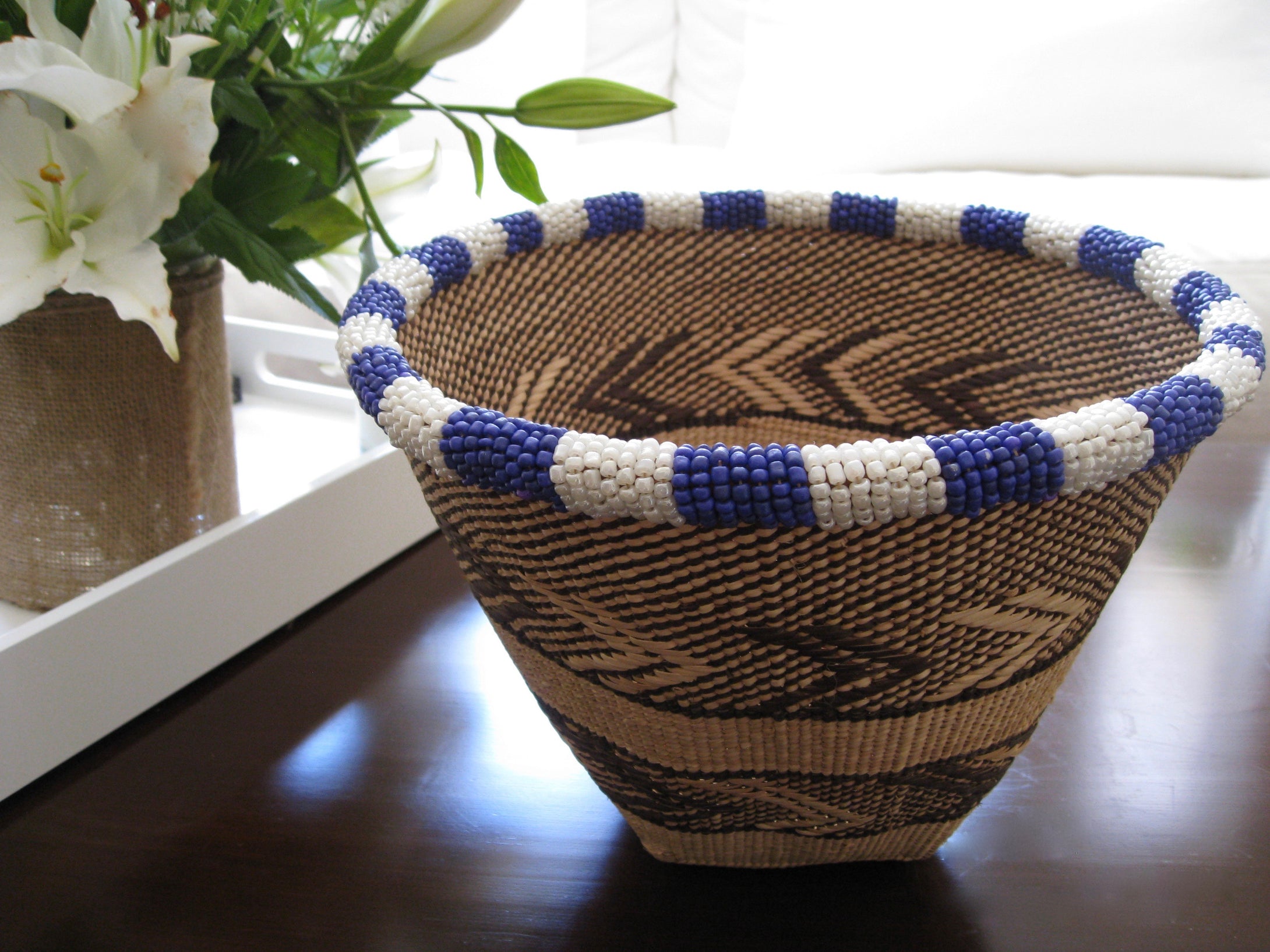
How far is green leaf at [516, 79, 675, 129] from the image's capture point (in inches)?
13.4

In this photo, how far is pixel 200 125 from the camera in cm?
28

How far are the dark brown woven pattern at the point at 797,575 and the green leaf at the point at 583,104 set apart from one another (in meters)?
0.05

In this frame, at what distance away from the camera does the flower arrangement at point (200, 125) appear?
0.89 feet

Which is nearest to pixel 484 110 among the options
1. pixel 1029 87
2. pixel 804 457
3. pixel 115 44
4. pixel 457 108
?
pixel 457 108

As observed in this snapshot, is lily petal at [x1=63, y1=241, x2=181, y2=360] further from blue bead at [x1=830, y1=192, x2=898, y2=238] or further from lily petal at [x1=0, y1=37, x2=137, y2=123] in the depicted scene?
blue bead at [x1=830, y1=192, x2=898, y2=238]

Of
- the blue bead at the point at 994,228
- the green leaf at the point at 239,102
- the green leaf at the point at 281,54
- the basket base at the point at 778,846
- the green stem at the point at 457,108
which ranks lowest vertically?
the basket base at the point at 778,846

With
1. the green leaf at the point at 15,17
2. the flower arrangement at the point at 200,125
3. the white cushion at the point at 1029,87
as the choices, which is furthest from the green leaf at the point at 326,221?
the white cushion at the point at 1029,87

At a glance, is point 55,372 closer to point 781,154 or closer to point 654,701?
point 654,701

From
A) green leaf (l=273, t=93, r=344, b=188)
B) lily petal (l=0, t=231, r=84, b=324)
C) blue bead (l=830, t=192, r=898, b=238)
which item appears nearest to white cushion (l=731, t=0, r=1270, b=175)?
blue bead (l=830, t=192, r=898, b=238)

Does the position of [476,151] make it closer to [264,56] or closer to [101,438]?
[264,56]

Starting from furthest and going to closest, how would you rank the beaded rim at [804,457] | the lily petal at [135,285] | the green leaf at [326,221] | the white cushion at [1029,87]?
1. the white cushion at [1029,87]
2. the green leaf at [326,221]
3. the lily petal at [135,285]
4. the beaded rim at [804,457]

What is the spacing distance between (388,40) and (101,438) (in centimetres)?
18

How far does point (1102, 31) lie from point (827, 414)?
57 centimetres

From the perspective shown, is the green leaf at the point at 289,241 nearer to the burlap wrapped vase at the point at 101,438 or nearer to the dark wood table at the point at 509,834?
the burlap wrapped vase at the point at 101,438
